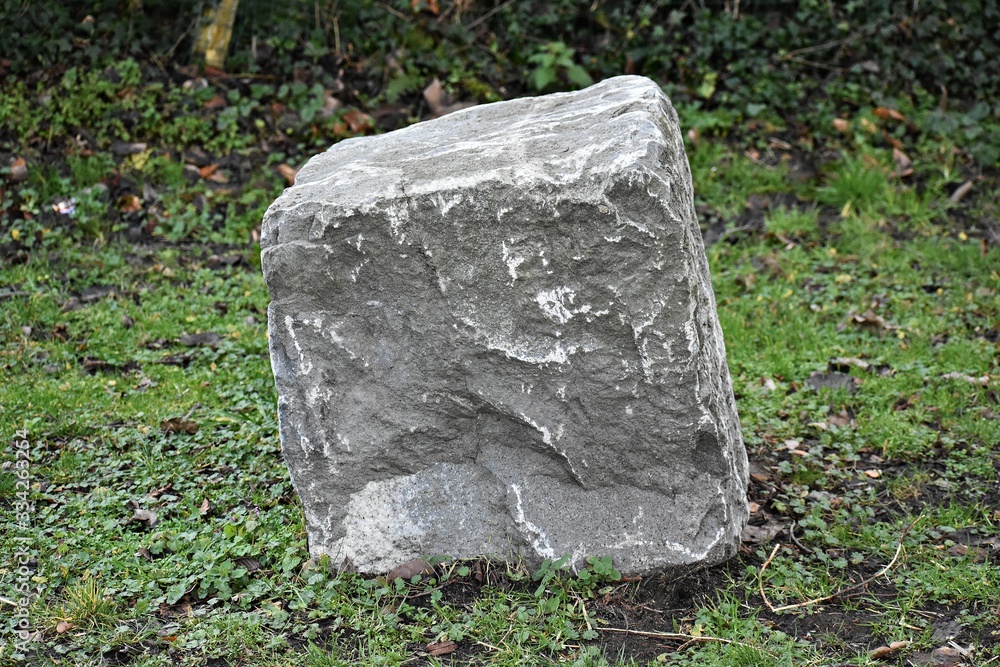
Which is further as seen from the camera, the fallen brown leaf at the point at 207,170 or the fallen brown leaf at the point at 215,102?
the fallen brown leaf at the point at 215,102

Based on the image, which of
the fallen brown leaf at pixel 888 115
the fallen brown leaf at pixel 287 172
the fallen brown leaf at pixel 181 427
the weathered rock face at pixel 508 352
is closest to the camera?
the weathered rock face at pixel 508 352

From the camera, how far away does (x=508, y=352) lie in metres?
2.95

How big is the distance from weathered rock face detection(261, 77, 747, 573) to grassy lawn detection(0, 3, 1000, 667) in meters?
0.17

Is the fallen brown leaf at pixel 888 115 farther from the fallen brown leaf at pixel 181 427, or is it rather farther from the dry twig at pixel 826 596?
the fallen brown leaf at pixel 181 427

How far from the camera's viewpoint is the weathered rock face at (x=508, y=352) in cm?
284

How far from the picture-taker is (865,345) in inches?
190

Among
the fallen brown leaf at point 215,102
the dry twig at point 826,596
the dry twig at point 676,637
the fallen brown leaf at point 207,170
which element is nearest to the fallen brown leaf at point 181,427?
the dry twig at point 676,637

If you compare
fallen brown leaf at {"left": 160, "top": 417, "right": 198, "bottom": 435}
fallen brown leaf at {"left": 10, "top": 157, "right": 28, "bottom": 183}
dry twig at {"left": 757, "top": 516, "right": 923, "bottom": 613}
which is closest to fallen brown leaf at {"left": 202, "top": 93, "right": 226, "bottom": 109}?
fallen brown leaf at {"left": 10, "top": 157, "right": 28, "bottom": 183}

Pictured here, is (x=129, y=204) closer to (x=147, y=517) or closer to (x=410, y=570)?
(x=147, y=517)

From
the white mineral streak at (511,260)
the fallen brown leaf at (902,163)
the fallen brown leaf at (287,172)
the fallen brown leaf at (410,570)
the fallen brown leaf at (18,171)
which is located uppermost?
the white mineral streak at (511,260)

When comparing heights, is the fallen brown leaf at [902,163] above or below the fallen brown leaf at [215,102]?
below

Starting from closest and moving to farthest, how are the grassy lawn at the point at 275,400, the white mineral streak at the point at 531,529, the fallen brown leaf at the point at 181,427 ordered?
the grassy lawn at the point at 275,400
the white mineral streak at the point at 531,529
the fallen brown leaf at the point at 181,427

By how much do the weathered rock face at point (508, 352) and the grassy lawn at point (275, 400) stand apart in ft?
0.55

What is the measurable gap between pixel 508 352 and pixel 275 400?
5.63 feet
